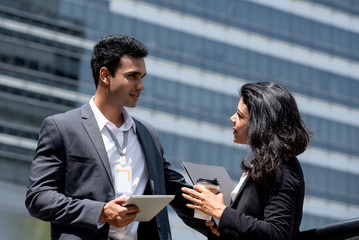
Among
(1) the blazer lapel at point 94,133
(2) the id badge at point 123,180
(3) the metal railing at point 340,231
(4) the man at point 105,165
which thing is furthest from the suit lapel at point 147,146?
(3) the metal railing at point 340,231

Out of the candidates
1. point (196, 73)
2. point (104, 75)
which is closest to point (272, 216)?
point (104, 75)

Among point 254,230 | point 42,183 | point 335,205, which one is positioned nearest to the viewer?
point 254,230

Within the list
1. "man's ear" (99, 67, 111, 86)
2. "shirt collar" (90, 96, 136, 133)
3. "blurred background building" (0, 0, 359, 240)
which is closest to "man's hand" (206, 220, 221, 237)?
"shirt collar" (90, 96, 136, 133)

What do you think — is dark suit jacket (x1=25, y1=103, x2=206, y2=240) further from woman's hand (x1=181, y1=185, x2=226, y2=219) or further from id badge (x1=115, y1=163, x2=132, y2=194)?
woman's hand (x1=181, y1=185, x2=226, y2=219)

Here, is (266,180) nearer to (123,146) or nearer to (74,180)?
(123,146)

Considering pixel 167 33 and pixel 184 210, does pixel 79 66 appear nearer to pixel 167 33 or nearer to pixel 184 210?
pixel 167 33

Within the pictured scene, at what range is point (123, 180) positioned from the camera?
4.29 m

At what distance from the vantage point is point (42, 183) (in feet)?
13.6

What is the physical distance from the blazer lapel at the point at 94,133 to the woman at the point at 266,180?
0.56 metres

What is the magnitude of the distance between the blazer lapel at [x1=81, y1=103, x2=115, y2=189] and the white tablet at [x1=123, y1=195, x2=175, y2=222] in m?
0.28

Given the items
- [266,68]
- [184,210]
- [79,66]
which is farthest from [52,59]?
[184,210]

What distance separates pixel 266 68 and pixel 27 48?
53.5 ft

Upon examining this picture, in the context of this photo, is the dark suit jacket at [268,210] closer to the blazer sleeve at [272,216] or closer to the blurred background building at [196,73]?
the blazer sleeve at [272,216]

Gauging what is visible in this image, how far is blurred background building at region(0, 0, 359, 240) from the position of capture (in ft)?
136
